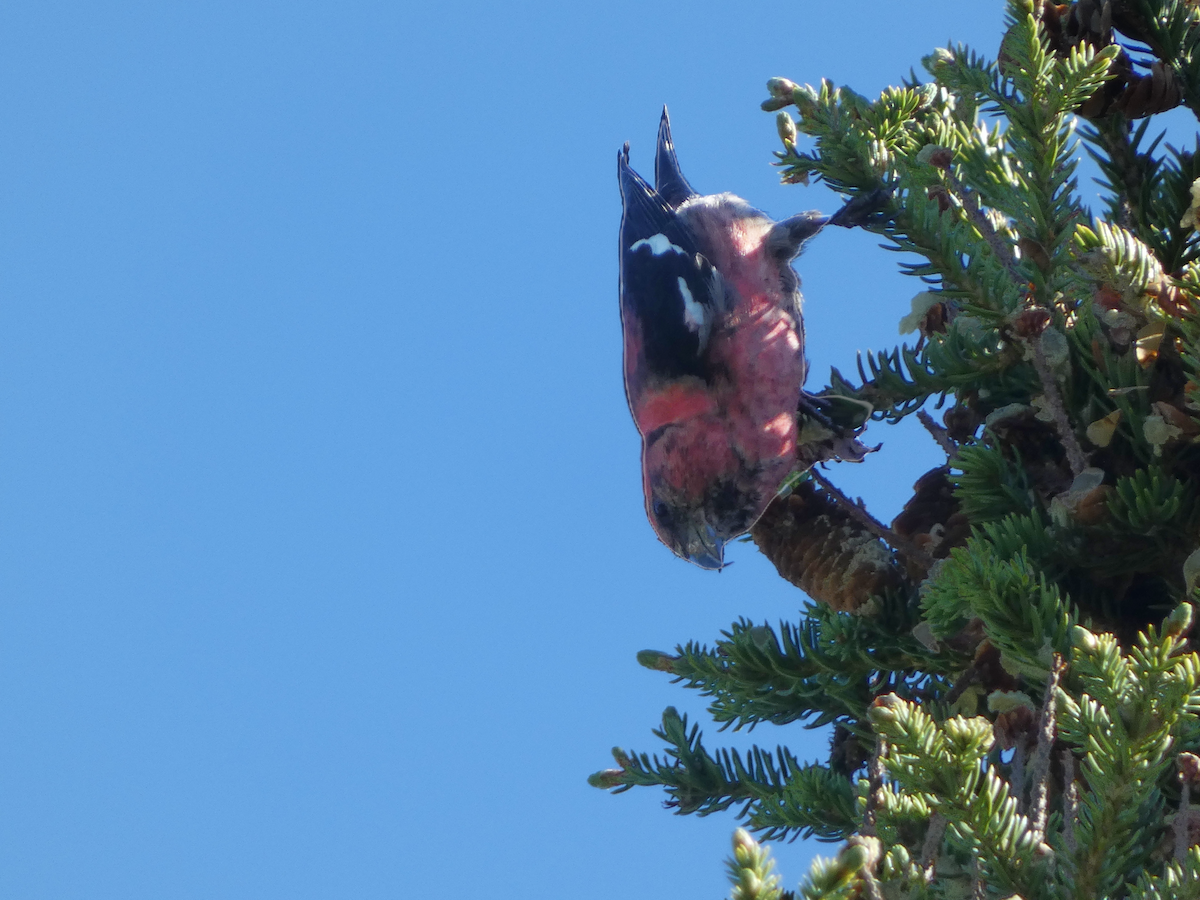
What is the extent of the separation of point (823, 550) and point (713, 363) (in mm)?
1299

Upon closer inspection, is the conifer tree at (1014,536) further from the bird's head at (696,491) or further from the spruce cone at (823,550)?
the bird's head at (696,491)

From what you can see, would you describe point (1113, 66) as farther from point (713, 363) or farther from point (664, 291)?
point (664, 291)

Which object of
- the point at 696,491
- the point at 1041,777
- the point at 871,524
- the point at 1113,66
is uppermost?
the point at 696,491

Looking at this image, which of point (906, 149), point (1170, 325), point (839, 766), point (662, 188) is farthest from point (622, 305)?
point (1170, 325)

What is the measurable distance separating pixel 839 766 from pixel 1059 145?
44.3 inches

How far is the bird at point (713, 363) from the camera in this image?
3.25 m

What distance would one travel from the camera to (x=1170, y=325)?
173 cm

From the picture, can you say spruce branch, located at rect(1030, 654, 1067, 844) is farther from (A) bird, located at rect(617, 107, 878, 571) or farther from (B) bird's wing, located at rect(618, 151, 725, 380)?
(B) bird's wing, located at rect(618, 151, 725, 380)

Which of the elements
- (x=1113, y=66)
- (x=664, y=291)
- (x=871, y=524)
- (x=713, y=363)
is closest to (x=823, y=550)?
(x=871, y=524)

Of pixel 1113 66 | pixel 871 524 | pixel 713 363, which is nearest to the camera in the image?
pixel 1113 66

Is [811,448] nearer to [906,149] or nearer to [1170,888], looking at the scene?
[906,149]

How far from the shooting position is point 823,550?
2.41 m

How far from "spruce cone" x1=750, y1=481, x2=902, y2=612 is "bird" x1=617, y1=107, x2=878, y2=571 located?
194 mm

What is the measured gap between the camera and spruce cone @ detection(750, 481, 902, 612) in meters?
→ 2.28
